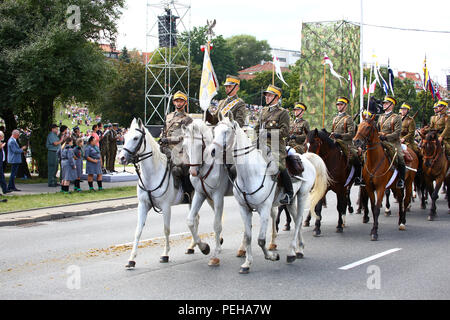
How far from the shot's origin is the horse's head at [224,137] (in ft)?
24.4

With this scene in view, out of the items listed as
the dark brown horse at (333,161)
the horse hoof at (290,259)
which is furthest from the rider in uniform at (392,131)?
the horse hoof at (290,259)

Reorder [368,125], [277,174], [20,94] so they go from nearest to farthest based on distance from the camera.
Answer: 1. [277,174]
2. [368,125]
3. [20,94]

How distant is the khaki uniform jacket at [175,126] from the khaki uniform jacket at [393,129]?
17.7 ft

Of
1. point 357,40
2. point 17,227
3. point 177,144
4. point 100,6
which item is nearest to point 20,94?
point 100,6

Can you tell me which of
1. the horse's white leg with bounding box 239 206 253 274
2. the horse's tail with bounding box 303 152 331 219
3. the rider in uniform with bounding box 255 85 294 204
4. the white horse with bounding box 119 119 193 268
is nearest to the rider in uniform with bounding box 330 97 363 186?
the horse's tail with bounding box 303 152 331 219

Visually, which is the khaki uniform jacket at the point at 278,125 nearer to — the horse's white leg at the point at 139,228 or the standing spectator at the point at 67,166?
the horse's white leg at the point at 139,228

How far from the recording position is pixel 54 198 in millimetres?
16391

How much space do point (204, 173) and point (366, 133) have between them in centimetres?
456

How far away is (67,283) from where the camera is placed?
741 cm

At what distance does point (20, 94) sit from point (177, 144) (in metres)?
11.5

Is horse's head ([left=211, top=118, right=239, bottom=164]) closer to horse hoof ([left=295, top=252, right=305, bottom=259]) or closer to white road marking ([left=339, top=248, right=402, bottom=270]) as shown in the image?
horse hoof ([left=295, top=252, right=305, bottom=259])

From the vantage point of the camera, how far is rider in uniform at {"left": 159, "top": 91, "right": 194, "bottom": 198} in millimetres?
9141

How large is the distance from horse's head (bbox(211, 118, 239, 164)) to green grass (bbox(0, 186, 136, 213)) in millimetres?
8667
